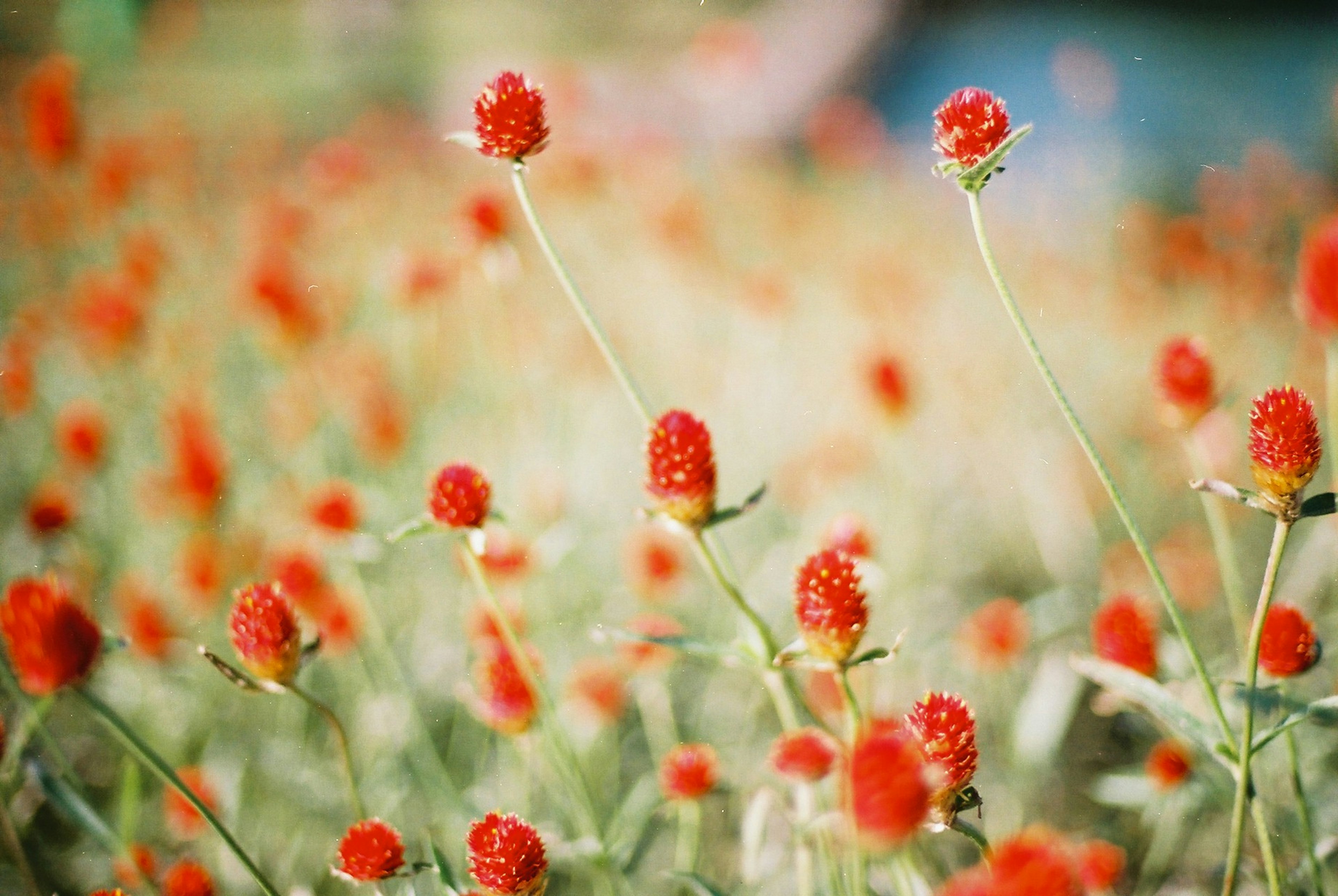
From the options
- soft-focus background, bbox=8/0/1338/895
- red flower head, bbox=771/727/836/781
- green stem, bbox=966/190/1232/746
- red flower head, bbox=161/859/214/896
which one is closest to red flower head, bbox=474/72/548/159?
green stem, bbox=966/190/1232/746

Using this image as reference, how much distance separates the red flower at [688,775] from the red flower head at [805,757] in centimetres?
16

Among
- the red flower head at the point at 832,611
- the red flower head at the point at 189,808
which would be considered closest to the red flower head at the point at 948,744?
the red flower head at the point at 832,611

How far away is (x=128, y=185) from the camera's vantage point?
2617 mm

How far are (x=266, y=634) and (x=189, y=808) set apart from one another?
607 millimetres

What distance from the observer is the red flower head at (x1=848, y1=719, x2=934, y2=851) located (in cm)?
57

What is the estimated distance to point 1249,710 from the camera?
0.80m

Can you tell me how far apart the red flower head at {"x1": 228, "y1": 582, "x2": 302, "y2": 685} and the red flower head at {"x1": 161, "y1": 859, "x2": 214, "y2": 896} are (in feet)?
0.84

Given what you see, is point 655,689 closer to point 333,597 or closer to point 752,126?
point 333,597

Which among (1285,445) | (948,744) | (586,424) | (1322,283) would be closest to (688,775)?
(948,744)

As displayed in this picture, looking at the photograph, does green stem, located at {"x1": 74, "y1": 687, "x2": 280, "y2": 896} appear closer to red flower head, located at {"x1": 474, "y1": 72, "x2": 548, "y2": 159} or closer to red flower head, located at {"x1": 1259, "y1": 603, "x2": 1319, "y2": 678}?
red flower head, located at {"x1": 474, "y1": 72, "x2": 548, "y2": 159}

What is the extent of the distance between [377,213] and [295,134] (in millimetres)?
2399

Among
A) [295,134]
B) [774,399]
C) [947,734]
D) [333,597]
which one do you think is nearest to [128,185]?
[333,597]

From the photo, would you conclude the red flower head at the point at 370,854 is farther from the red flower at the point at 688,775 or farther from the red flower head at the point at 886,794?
the red flower head at the point at 886,794

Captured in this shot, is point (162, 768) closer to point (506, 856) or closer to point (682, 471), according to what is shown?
point (506, 856)
